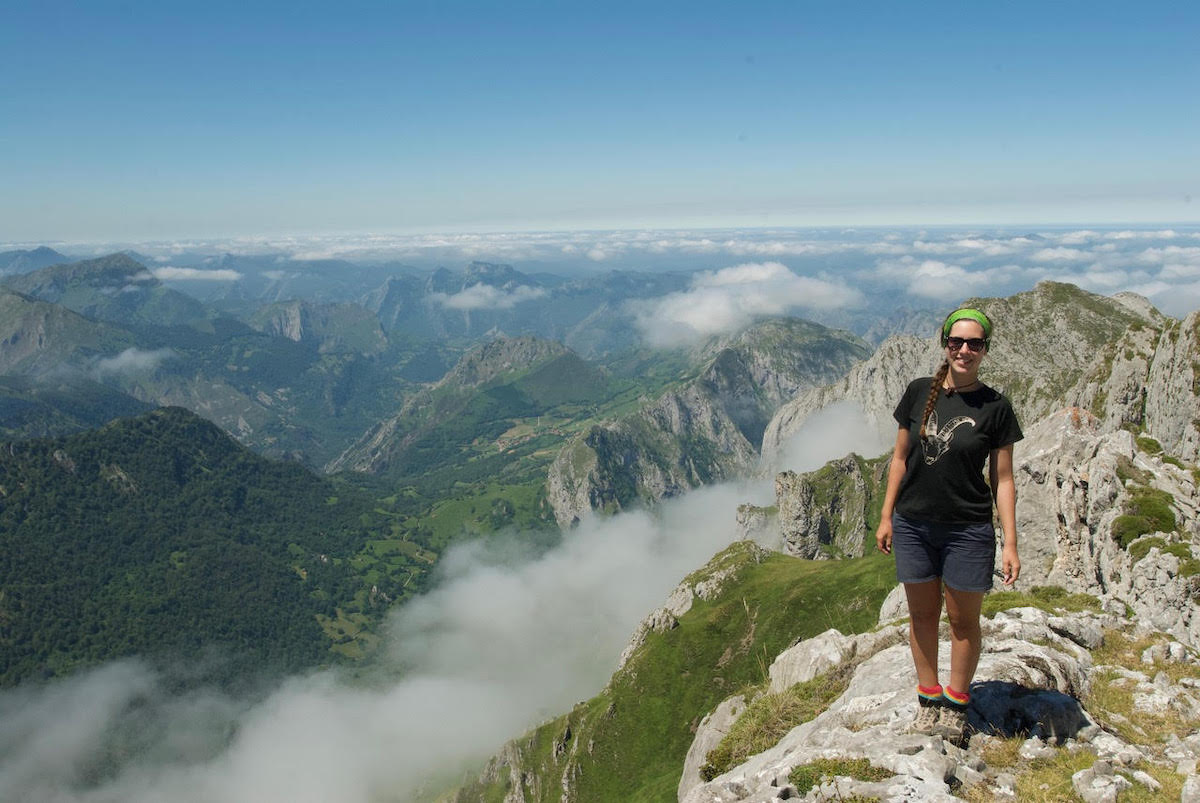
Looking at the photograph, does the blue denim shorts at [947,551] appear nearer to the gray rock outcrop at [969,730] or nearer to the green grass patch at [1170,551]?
the gray rock outcrop at [969,730]

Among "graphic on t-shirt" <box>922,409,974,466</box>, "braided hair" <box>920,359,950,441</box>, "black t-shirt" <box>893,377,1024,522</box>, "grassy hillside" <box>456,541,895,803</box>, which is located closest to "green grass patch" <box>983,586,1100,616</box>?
"black t-shirt" <box>893,377,1024,522</box>

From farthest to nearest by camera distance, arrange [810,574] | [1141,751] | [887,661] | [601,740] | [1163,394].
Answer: [810,574], [601,740], [1163,394], [887,661], [1141,751]

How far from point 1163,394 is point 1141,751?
342ft

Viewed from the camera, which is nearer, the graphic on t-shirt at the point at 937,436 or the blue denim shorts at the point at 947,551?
the graphic on t-shirt at the point at 937,436

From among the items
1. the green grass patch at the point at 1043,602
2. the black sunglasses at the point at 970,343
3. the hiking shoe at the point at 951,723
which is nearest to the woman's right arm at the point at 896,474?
the black sunglasses at the point at 970,343

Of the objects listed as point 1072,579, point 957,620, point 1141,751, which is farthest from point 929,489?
point 1072,579

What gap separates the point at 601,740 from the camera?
149375mm

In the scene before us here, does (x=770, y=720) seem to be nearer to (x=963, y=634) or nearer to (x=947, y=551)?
(x=963, y=634)

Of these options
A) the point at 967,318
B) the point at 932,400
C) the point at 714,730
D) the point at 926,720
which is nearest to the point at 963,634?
the point at 926,720

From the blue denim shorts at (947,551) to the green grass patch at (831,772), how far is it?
13.1 feet

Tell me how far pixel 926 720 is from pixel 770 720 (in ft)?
22.8

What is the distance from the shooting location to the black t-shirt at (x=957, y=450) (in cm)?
1185

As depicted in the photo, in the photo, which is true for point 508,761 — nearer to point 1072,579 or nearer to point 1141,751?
point 1072,579

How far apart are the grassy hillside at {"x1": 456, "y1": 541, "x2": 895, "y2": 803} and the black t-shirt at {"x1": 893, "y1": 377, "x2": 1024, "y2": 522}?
124m
